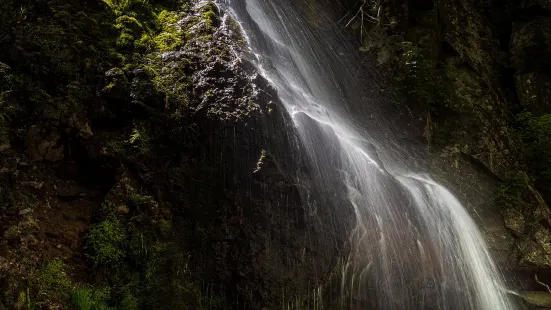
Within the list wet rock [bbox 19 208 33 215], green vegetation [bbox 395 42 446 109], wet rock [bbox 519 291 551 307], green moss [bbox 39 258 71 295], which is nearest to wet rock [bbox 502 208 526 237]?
wet rock [bbox 519 291 551 307]

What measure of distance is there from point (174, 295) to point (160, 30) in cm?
372

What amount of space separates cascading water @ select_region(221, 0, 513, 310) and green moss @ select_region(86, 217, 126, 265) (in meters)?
2.46

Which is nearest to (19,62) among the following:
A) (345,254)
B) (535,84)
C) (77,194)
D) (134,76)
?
(134,76)

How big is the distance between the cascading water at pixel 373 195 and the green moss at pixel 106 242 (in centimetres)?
246

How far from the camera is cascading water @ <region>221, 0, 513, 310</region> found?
213 inches

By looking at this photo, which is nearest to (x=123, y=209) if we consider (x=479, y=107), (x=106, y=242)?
(x=106, y=242)

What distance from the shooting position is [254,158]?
4.77 metres

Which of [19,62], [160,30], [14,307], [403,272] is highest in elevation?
[160,30]

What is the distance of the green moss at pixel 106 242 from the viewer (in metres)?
4.07

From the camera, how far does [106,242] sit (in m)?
4.15

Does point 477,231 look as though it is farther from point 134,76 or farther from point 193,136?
point 134,76

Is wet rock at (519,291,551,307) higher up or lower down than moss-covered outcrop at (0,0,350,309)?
lower down

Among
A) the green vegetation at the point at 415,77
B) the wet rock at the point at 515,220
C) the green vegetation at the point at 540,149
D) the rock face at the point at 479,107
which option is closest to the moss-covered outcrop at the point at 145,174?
the rock face at the point at 479,107

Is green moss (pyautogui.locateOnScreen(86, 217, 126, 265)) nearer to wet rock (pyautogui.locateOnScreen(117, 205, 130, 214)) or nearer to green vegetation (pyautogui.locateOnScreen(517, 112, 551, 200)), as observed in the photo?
wet rock (pyautogui.locateOnScreen(117, 205, 130, 214))
